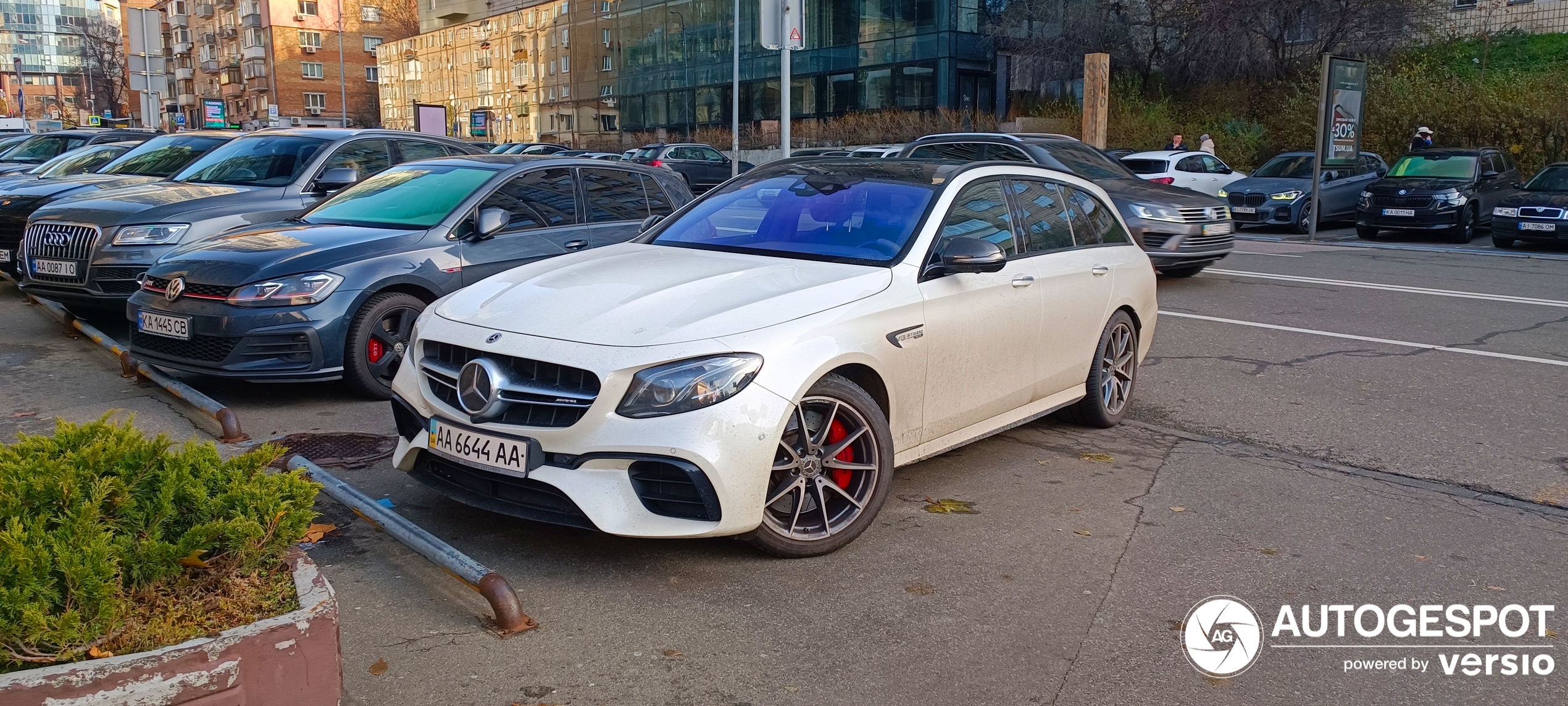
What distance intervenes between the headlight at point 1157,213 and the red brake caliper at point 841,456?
9.17 m

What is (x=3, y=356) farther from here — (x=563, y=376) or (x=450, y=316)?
(x=563, y=376)

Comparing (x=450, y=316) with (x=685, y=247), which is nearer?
(x=450, y=316)

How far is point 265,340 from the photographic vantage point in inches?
273

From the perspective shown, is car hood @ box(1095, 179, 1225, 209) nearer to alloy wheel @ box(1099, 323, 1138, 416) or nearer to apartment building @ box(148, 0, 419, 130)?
alloy wheel @ box(1099, 323, 1138, 416)

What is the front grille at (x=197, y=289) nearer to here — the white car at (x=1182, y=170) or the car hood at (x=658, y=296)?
the car hood at (x=658, y=296)

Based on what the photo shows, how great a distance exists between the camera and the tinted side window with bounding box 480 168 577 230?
8.10 metres

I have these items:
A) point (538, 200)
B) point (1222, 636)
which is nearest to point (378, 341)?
point (538, 200)

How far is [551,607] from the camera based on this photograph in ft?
13.6

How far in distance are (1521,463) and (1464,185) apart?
1570 centimetres

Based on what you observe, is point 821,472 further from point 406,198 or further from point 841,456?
point 406,198

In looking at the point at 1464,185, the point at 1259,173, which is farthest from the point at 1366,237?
the point at 1259,173

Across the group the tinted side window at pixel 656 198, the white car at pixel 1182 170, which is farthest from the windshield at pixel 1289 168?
the tinted side window at pixel 656 198

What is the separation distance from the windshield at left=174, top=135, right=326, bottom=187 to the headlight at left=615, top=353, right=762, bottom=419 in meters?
7.71

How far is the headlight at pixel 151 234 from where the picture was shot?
9.28 m
